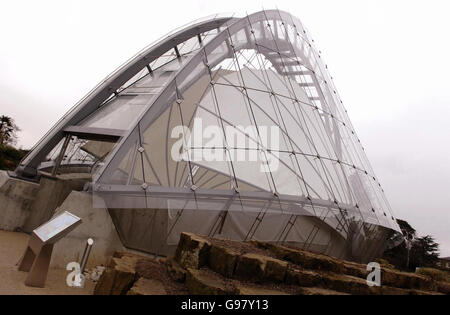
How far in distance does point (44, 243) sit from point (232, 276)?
3539mm

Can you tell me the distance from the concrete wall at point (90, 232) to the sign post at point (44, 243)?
143cm

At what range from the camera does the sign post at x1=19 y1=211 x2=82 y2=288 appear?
5719 mm

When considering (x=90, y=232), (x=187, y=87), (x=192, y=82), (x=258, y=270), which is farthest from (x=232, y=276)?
(x=192, y=82)

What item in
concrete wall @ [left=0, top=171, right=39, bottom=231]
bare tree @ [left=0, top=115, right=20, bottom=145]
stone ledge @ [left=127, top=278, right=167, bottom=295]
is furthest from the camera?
bare tree @ [left=0, top=115, right=20, bottom=145]

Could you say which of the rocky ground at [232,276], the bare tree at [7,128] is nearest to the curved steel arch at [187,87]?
the rocky ground at [232,276]

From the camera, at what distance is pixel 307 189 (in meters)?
10.4

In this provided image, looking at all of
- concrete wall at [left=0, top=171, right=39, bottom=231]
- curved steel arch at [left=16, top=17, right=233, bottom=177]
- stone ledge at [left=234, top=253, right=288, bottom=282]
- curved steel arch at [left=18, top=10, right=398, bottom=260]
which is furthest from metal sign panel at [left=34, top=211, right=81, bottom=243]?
curved steel arch at [left=16, top=17, right=233, bottom=177]

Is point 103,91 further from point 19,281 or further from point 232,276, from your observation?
point 232,276

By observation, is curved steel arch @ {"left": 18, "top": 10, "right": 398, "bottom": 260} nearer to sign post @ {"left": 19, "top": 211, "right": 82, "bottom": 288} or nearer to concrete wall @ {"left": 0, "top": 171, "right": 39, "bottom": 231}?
concrete wall @ {"left": 0, "top": 171, "right": 39, "bottom": 231}

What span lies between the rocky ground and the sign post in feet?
3.49

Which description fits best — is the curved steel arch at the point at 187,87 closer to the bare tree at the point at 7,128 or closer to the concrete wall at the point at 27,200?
the concrete wall at the point at 27,200

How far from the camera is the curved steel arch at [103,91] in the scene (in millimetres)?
12594

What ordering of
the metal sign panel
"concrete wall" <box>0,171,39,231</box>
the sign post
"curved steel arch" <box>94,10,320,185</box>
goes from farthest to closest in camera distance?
"concrete wall" <box>0,171,39,231</box> → "curved steel arch" <box>94,10,320,185</box> → the metal sign panel → the sign post
